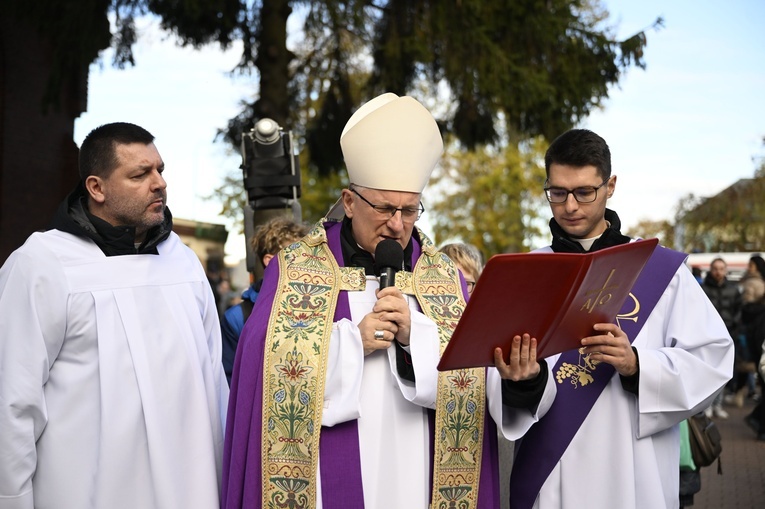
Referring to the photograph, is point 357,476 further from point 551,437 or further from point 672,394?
point 672,394

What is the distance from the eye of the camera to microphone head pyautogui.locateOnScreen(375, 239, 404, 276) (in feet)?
10.5

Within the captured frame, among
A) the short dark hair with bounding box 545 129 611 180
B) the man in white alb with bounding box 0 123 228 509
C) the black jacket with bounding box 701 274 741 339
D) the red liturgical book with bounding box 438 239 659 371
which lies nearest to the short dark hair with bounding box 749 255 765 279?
the black jacket with bounding box 701 274 741 339

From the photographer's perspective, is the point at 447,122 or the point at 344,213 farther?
the point at 447,122

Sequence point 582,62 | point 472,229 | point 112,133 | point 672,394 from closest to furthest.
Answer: point 672,394 → point 112,133 → point 582,62 → point 472,229

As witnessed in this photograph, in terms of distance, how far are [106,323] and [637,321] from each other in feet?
6.50

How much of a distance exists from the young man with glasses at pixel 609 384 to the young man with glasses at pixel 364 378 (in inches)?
9.2

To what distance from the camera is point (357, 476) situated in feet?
11.0

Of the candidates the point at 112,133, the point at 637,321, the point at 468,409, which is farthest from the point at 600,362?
the point at 112,133

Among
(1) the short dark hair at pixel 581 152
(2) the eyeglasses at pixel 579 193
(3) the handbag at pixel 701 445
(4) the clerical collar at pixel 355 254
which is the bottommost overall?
(3) the handbag at pixel 701 445

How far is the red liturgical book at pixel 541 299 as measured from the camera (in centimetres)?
278

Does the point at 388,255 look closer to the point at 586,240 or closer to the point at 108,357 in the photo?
the point at 586,240

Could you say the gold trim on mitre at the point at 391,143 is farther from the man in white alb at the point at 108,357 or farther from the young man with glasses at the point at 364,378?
the man in white alb at the point at 108,357

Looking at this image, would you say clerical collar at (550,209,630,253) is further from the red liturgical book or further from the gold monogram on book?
the red liturgical book

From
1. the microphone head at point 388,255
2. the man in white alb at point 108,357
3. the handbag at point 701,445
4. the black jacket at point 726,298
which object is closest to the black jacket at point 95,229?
the man in white alb at point 108,357
